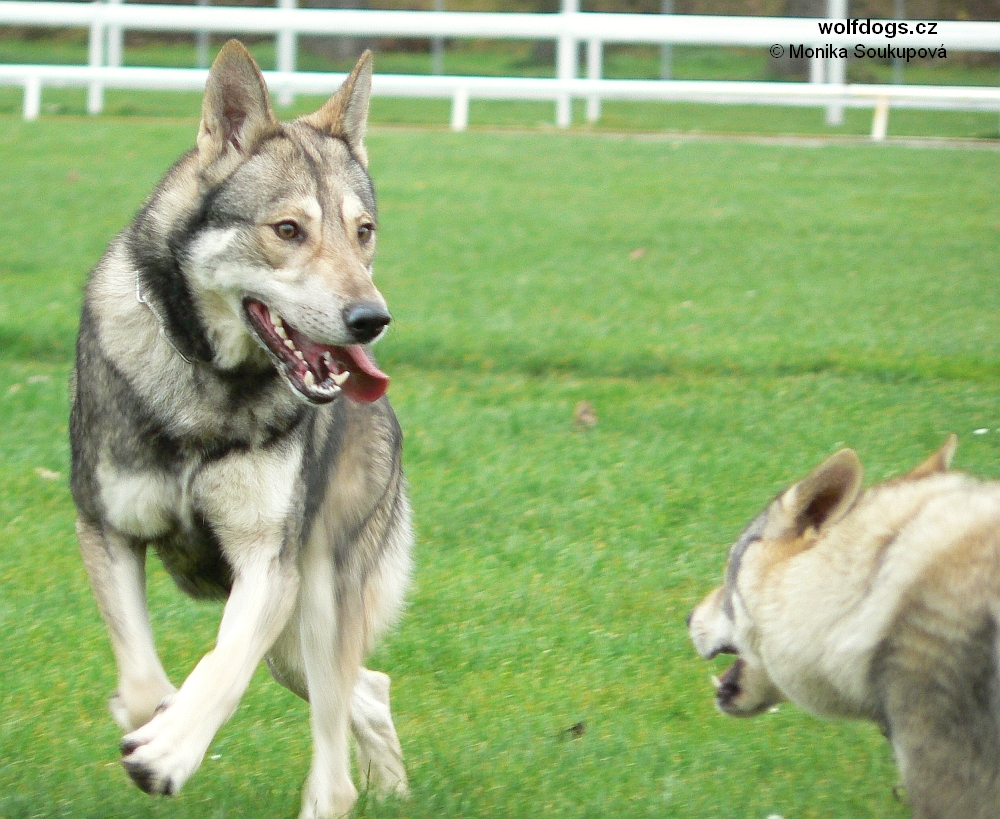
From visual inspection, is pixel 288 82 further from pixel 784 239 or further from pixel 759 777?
pixel 759 777

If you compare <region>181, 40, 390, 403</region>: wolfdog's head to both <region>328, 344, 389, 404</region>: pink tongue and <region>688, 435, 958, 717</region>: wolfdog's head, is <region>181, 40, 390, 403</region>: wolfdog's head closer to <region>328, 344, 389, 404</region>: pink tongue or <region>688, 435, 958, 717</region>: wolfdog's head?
<region>328, 344, 389, 404</region>: pink tongue

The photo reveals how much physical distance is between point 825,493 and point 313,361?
1546mm

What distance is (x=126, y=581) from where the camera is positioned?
390 cm

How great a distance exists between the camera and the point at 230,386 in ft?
12.8

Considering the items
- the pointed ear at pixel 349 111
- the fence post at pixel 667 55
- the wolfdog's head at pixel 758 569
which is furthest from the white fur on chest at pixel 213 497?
the fence post at pixel 667 55

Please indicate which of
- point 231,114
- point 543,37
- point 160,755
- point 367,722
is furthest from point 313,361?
point 543,37

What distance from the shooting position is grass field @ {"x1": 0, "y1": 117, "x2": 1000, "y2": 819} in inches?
173

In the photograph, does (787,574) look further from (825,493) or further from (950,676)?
(950,676)

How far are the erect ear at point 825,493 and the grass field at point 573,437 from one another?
3.14ft

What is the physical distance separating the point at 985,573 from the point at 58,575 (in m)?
4.15

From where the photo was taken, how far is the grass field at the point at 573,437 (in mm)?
4406

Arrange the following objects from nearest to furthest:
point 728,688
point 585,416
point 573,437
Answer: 1. point 728,688
2. point 573,437
3. point 585,416

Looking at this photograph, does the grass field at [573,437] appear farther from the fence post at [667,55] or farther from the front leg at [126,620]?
the fence post at [667,55]

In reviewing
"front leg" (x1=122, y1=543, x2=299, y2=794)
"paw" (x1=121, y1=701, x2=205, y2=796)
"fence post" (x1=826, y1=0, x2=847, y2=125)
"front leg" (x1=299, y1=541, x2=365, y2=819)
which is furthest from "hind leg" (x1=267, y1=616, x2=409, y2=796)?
"fence post" (x1=826, y1=0, x2=847, y2=125)
